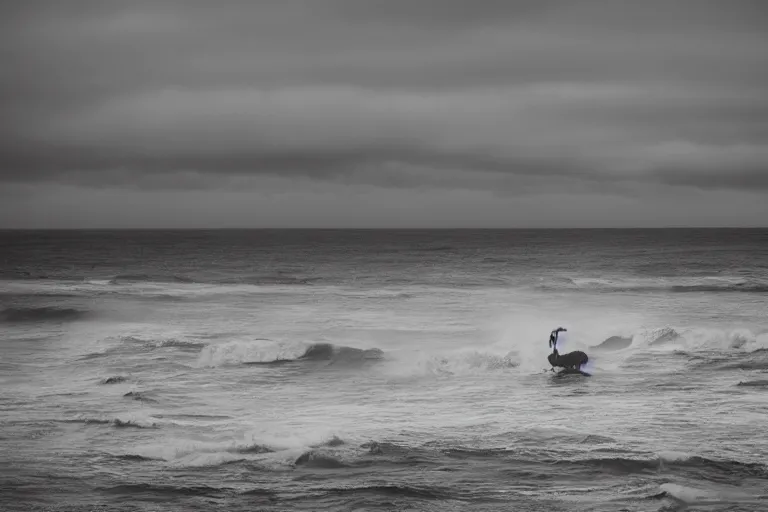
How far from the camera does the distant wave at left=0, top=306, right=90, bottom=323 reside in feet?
114

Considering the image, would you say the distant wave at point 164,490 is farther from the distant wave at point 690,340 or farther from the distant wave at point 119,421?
the distant wave at point 690,340

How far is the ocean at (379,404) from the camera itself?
11109 mm

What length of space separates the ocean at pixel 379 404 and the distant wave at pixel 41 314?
19 centimetres

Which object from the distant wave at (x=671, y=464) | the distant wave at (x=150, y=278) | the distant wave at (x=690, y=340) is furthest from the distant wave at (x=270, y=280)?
the distant wave at (x=671, y=464)

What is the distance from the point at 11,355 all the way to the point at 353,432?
1547 cm

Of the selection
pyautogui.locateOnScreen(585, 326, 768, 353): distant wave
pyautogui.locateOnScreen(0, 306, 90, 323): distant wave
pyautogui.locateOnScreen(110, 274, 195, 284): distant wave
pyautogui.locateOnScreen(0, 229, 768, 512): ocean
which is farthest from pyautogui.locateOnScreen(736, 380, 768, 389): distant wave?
pyautogui.locateOnScreen(110, 274, 195, 284): distant wave

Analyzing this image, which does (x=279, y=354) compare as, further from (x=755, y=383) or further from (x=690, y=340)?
(x=690, y=340)

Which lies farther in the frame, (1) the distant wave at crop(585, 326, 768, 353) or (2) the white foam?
(1) the distant wave at crop(585, 326, 768, 353)

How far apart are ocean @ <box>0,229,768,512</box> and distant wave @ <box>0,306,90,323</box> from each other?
7.5 inches

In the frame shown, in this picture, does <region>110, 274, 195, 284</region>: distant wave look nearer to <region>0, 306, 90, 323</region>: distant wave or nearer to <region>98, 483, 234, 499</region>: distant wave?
<region>0, 306, 90, 323</region>: distant wave

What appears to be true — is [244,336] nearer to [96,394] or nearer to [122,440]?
[96,394]

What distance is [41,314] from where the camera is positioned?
117 ft

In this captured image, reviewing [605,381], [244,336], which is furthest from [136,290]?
[605,381]

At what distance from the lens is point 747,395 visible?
57.6 ft
